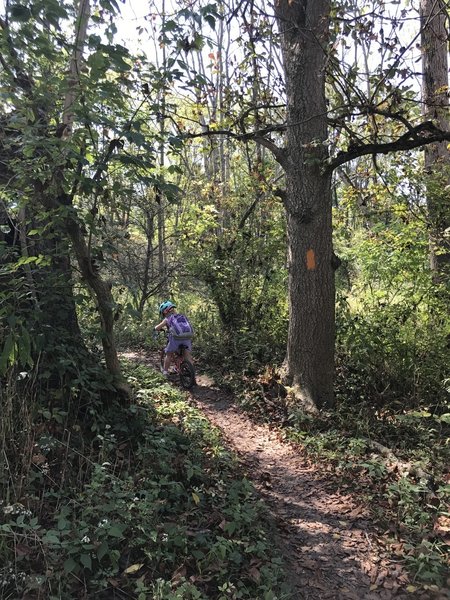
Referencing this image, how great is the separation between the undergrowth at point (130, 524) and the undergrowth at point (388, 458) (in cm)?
115

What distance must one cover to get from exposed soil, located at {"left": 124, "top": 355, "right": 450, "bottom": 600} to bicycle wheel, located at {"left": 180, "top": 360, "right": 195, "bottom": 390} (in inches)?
76.1

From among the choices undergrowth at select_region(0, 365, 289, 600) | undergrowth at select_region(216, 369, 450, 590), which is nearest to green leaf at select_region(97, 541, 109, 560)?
undergrowth at select_region(0, 365, 289, 600)

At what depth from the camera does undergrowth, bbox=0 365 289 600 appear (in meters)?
2.78

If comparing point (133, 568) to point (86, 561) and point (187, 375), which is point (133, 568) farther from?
point (187, 375)

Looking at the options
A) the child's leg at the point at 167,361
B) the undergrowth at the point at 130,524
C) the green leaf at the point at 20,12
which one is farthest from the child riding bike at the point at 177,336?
the green leaf at the point at 20,12

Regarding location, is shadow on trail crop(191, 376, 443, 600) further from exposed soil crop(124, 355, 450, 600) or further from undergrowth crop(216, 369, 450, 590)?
undergrowth crop(216, 369, 450, 590)

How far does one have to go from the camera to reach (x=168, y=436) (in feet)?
16.1

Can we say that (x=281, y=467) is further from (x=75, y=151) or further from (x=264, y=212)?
(x=264, y=212)

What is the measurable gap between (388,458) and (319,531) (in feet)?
4.69

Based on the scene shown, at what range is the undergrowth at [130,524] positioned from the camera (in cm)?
278

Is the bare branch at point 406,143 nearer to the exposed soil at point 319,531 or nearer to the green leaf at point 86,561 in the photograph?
the exposed soil at point 319,531

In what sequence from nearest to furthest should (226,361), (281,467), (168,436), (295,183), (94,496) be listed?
(94,496), (168,436), (281,467), (295,183), (226,361)

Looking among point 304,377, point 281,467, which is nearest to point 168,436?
point 281,467

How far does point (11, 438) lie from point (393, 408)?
208 inches
